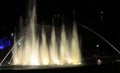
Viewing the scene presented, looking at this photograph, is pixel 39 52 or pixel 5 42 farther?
pixel 5 42

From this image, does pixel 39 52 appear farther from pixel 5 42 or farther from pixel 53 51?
pixel 5 42

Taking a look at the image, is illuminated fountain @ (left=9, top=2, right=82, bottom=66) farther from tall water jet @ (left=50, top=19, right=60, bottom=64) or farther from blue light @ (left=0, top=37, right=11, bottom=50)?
blue light @ (left=0, top=37, right=11, bottom=50)

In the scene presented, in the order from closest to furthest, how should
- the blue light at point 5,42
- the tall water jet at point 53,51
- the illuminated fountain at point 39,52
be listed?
the illuminated fountain at point 39,52, the tall water jet at point 53,51, the blue light at point 5,42

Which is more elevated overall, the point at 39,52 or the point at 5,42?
the point at 5,42

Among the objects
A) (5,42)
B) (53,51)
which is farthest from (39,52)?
(5,42)

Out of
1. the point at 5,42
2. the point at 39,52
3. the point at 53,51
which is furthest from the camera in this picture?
the point at 5,42

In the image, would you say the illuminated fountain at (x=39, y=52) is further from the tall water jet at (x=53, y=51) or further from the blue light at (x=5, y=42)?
the blue light at (x=5, y=42)

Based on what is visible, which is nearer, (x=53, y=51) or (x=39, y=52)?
(x=39, y=52)

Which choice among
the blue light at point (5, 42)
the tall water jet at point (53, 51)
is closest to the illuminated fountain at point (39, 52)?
the tall water jet at point (53, 51)

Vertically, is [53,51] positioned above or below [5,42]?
below

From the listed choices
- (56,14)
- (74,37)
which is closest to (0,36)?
(56,14)

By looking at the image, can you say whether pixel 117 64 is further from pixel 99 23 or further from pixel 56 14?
pixel 99 23

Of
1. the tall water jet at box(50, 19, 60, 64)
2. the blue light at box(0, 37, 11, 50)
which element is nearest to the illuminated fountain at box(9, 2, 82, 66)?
the tall water jet at box(50, 19, 60, 64)

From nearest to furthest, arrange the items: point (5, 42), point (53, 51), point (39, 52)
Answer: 1. point (39, 52)
2. point (53, 51)
3. point (5, 42)
